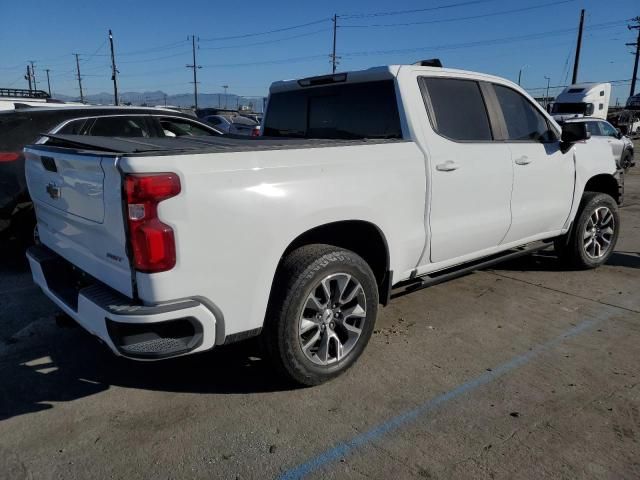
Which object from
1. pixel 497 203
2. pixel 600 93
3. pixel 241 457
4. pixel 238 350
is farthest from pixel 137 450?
pixel 600 93

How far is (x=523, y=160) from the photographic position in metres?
4.36

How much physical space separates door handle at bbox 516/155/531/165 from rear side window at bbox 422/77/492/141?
351 mm

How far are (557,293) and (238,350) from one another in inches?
121

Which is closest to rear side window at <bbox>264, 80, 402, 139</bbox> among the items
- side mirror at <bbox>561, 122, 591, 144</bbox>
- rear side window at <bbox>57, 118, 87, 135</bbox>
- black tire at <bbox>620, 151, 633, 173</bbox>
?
side mirror at <bbox>561, 122, 591, 144</bbox>

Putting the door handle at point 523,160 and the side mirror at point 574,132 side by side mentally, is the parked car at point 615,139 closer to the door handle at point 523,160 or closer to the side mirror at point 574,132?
the side mirror at point 574,132

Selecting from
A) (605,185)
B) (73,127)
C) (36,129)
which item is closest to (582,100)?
(605,185)

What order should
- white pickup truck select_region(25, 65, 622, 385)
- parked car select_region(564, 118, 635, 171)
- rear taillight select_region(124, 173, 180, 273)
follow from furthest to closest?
1. parked car select_region(564, 118, 635, 171)
2. white pickup truck select_region(25, 65, 622, 385)
3. rear taillight select_region(124, 173, 180, 273)

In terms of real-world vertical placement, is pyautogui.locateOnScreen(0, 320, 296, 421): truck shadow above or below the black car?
below

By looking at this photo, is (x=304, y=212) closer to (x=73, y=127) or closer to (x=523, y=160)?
(x=523, y=160)

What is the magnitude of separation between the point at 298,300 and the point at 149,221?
3.12 feet

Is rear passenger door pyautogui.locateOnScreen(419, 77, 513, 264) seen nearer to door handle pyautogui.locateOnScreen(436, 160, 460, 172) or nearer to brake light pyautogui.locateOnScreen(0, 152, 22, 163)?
door handle pyautogui.locateOnScreen(436, 160, 460, 172)

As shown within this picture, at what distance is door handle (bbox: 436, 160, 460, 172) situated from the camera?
12.0 ft

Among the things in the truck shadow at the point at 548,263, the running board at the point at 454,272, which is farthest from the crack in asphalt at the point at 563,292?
the running board at the point at 454,272

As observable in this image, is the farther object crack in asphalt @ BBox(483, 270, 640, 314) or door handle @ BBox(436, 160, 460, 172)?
crack in asphalt @ BBox(483, 270, 640, 314)
